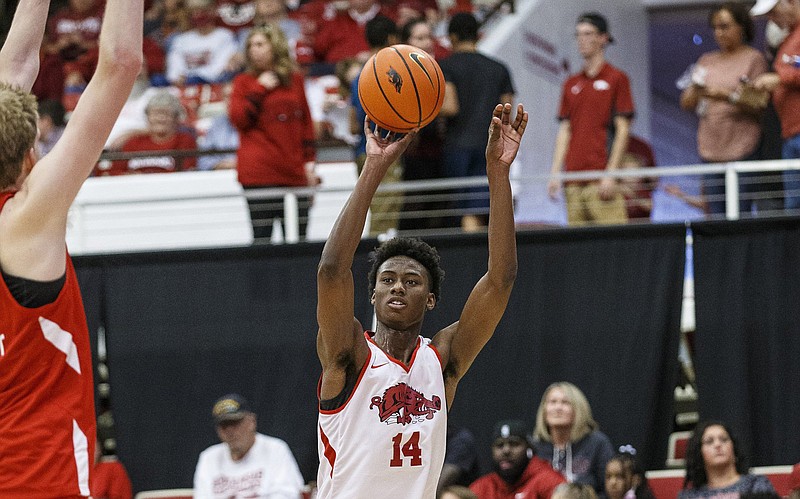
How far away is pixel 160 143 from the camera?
38.9ft

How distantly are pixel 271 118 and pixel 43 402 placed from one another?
6815 millimetres

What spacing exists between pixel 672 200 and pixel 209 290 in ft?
23.7

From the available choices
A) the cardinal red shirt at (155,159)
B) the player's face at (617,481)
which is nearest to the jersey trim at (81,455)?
the player's face at (617,481)

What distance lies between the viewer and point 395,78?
525 centimetres

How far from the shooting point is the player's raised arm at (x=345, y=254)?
449cm

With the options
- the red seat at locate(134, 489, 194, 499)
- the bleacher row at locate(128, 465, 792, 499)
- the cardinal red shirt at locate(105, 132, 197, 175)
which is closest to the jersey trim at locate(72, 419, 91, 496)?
the bleacher row at locate(128, 465, 792, 499)

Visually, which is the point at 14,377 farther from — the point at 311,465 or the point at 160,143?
the point at 160,143

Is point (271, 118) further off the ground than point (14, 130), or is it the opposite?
point (271, 118)

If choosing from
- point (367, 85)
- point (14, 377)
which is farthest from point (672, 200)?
point (14, 377)

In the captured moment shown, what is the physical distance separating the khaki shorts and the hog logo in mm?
5569

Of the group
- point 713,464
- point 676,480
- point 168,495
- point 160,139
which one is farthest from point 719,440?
point 160,139

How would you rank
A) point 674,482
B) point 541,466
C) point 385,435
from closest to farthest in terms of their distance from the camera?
point 385,435 < point 541,466 < point 674,482

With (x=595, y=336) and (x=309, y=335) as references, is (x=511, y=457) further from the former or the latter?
(x=309, y=335)

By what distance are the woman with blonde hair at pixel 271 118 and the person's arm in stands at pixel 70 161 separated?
21.8 ft
